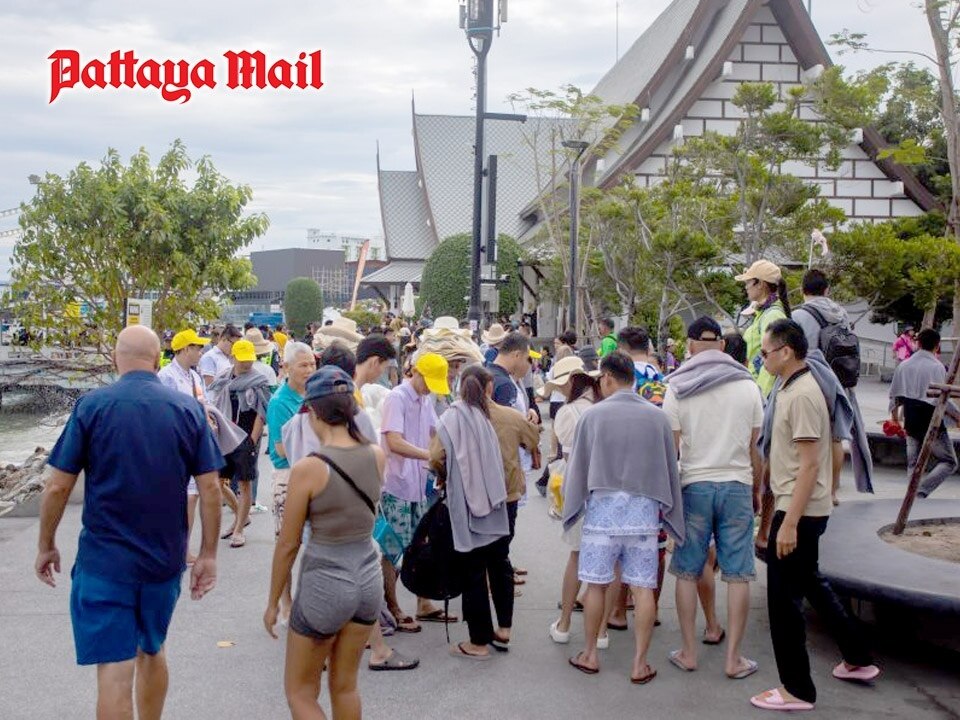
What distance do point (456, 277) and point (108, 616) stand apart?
34080 millimetres

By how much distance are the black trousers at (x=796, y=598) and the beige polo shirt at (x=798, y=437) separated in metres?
0.09

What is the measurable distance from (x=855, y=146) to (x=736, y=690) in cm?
2990

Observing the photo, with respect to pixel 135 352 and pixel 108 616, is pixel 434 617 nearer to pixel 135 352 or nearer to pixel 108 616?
pixel 108 616

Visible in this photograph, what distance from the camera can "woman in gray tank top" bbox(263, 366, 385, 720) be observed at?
4109mm

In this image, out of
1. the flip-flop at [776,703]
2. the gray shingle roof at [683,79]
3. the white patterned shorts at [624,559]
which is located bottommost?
the flip-flop at [776,703]

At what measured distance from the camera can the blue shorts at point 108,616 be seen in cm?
412

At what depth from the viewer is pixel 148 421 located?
13.9ft

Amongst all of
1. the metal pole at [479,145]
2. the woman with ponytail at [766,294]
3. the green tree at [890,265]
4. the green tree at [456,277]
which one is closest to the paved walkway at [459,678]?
the woman with ponytail at [766,294]

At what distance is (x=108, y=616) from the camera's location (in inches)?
164

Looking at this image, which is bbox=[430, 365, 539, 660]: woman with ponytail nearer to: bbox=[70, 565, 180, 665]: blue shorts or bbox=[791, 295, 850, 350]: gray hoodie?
bbox=[70, 565, 180, 665]: blue shorts

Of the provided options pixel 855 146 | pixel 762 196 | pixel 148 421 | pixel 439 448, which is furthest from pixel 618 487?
pixel 855 146

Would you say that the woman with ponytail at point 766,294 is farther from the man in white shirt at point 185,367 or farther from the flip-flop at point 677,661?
the man in white shirt at point 185,367

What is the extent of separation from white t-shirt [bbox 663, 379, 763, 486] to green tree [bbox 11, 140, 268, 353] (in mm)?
12563

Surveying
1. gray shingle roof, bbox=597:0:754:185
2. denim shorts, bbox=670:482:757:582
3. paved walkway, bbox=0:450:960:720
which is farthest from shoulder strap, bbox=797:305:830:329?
gray shingle roof, bbox=597:0:754:185
